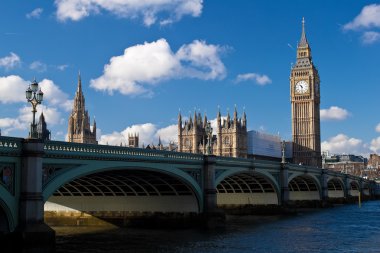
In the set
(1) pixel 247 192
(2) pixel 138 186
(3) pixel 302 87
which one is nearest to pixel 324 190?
(1) pixel 247 192

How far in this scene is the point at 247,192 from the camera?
62.4m

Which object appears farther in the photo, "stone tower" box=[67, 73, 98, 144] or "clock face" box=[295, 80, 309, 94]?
"stone tower" box=[67, 73, 98, 144]

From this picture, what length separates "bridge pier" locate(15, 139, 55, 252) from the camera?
24.8m

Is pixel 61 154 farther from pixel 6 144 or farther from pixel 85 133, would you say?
pixel 85 133

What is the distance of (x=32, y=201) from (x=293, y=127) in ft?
445

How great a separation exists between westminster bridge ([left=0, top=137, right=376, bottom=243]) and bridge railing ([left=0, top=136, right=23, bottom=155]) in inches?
1.2

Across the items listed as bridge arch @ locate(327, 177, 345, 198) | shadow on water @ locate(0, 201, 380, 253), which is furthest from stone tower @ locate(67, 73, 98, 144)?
shadow on water @ locate(0, 201, 380, 253)

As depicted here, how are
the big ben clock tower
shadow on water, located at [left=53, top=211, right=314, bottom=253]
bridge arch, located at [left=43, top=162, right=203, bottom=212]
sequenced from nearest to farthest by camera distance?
1. shadow on water, located at [left=53, top=211, right=314, bottom=253]
2. bridge arch, located at [left=43, top=162, right=203, bottom=212]
3. the big ben clock tower

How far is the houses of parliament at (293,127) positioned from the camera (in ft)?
435

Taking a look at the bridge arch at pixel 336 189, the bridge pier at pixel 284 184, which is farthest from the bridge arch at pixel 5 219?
the bridge arch at pixel 336 189

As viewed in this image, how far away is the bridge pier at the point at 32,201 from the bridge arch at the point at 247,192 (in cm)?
3500

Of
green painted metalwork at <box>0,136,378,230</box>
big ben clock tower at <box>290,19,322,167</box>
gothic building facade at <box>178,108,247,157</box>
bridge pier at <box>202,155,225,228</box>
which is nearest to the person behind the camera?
green painted metalwork at <box>0,136,378,230</box>

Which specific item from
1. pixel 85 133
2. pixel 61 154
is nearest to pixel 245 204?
pixel 61 154

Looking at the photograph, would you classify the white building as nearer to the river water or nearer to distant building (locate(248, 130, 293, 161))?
distant building (locate(248, 130, 293, 161))
